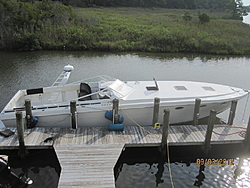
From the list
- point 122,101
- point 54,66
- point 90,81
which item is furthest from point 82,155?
point 54,66

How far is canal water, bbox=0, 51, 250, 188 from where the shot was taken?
8109mm

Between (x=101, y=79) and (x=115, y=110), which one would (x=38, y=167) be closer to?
(x=115, y=110)

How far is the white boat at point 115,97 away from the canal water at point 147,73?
1943 millimetres

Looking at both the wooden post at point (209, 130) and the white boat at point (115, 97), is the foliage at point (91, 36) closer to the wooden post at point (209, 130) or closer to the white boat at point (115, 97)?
the white boat at point (115, 97)

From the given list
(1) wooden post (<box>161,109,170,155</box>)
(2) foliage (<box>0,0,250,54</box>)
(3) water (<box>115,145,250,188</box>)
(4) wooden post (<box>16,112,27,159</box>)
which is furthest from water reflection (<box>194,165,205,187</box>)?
(2) foliage (<box>0,0,250,54</box>)

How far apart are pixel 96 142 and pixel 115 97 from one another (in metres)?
2.00

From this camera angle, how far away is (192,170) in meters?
8.48

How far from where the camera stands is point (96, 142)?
27.8 feet

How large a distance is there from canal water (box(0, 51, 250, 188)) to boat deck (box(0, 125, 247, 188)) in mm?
785

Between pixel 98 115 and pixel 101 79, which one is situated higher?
pixel 101 79

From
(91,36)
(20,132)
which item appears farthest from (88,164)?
(91,36)

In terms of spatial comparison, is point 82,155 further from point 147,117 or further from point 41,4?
point 41,4

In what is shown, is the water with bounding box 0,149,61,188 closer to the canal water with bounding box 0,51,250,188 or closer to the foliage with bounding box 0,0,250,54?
the canal water with bounding box 0,51,250,188

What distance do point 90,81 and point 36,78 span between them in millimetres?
7075
